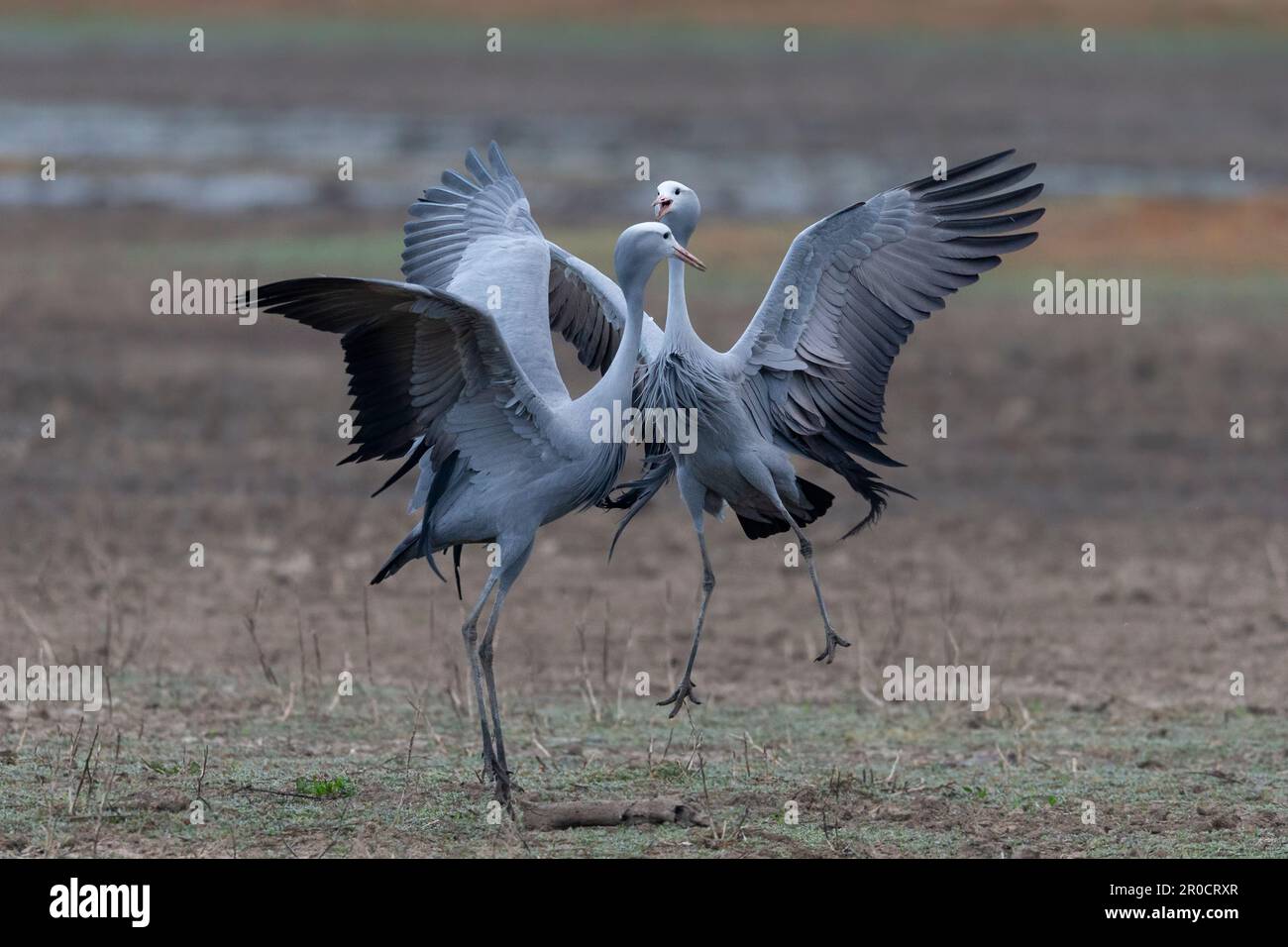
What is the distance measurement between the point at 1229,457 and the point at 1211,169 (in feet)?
46.8

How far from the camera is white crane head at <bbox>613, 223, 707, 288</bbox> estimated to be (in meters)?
7.43

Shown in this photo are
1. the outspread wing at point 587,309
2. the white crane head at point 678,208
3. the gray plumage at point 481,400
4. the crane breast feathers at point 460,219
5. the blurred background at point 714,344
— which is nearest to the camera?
the gray plumage at point 481,400

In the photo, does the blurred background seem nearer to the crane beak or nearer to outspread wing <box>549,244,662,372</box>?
outspread wing <box>549,244,662,372</box>

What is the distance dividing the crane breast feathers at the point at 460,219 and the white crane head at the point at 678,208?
930 millimetres

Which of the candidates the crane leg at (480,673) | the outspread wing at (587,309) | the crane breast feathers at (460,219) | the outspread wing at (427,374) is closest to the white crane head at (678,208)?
the outspread wing at (587,309)

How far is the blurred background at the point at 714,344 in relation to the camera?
10406 millimetres

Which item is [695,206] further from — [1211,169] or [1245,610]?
[1211,169]

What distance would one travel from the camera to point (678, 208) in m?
8.09

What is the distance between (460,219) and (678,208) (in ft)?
4.92

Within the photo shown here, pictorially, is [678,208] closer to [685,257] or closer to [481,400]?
[685,257]

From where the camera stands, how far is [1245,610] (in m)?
11.0

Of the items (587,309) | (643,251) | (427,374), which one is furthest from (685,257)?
(587,309)

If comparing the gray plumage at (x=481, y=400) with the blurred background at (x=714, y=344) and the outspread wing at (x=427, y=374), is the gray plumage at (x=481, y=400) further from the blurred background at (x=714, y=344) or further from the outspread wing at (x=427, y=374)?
the blurred background at (x=714, y=344)
